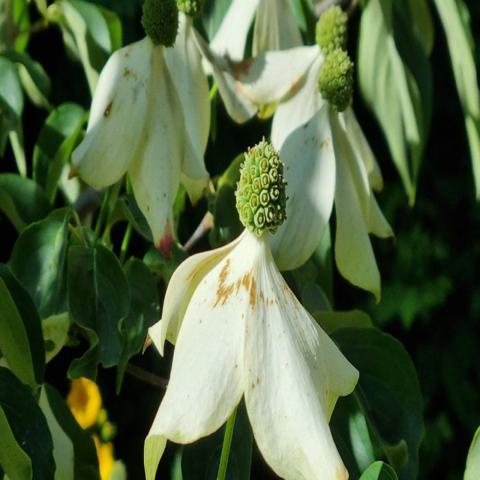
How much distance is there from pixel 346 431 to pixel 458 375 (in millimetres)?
1165

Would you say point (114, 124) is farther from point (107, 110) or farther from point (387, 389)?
point (387, 389)

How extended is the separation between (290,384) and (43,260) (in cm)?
31

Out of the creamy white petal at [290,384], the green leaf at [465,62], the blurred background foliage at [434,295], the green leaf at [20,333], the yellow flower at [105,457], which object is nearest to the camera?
the creamy white petal at [290,384]

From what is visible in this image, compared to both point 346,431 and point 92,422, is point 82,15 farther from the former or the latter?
point 92,422

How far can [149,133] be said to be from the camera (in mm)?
738

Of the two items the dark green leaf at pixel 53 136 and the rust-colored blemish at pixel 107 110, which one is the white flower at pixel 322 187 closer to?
the rust-colored blemish at pixel 107 110

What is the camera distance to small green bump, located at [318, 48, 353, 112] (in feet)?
2.64

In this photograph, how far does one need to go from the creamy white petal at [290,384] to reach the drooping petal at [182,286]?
0.03 meters

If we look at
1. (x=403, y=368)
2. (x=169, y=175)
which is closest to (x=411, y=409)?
(x=403, y=368)

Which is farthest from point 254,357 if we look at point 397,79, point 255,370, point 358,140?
point 397,79

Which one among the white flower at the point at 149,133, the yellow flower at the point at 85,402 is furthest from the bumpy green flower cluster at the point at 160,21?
the yellow flower at the point at 85,402

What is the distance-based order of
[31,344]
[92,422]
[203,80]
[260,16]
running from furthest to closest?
[92,422] < [260,16] < [203,80] < [31,344]

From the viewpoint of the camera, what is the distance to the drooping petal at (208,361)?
0.52 m

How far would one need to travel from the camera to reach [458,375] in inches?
73.5
